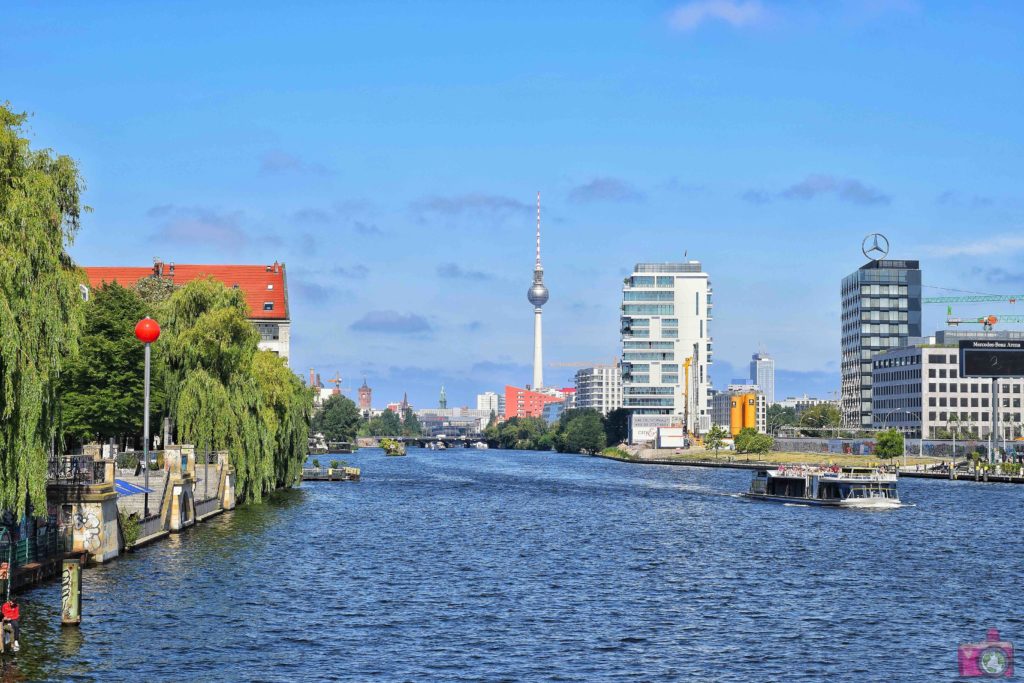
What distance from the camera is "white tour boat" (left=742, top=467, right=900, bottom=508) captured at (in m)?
129

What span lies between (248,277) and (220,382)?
10536cm

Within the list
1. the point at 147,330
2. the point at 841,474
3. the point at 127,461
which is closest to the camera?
the point at 147,330

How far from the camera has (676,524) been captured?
10119 centimetres

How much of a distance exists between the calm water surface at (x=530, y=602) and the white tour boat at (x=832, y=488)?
2618 cm

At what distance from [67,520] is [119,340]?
5222 centimetres

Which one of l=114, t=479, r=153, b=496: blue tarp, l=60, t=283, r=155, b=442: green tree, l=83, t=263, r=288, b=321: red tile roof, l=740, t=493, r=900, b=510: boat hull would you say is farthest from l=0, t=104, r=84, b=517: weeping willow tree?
l=83, t=263, r=288, b=321: red tile roof

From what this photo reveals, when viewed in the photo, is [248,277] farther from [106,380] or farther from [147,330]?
[147,330]

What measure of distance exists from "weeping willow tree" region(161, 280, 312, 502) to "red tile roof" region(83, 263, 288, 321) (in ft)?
278

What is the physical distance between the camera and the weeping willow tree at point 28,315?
4100 cm

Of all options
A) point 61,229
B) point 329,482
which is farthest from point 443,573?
point 329,482

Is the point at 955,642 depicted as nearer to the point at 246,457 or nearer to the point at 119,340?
the point at 246,457

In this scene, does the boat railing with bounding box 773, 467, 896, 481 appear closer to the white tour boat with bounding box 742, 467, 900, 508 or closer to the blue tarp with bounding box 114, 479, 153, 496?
the white tour boat with bounding box 742, 467, 900, 508

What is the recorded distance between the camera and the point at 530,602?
2200 inches

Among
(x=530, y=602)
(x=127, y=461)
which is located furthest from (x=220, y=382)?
(x=530, y=602)
